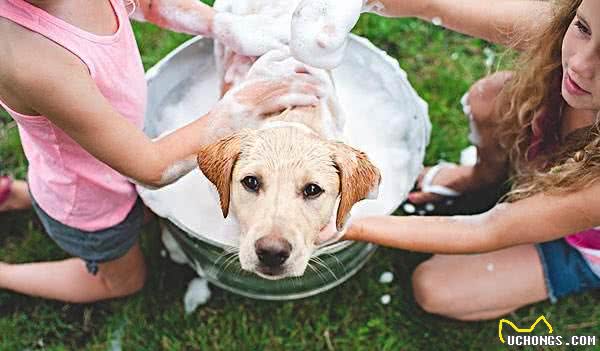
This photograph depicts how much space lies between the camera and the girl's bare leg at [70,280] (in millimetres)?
2484

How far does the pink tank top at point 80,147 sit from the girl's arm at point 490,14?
76cm

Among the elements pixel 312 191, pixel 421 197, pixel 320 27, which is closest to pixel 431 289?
pixel 421 197

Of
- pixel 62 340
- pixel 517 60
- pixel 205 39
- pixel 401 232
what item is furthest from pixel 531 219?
pixel 62 340

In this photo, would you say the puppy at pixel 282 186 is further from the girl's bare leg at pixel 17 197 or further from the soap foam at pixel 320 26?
the girl's bare leg at pixel 17 197

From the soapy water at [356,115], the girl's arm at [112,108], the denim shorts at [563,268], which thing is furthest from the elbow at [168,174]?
the denim shorts at [563,268]

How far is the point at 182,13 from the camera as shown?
85.9 inches

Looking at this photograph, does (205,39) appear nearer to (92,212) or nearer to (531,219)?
(92,212)

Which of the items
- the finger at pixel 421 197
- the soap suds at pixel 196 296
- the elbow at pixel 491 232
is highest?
the elbow at pixel 491 232

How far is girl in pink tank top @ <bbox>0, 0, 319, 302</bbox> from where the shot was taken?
1.59 m

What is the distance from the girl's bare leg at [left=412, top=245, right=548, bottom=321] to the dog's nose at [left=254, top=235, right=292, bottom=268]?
1075 mm

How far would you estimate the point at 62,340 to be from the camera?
2555 mm

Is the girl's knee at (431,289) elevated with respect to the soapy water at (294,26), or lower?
lower

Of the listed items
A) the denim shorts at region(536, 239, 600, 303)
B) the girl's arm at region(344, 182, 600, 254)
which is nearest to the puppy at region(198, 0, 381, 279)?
the girl's arm at region(344, 182, 600, 254)

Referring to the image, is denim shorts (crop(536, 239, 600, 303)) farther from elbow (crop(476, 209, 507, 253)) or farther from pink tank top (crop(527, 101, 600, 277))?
elbow (crop(476, 209, 507, 253))
